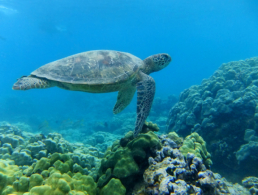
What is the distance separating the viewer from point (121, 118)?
18.3 meters

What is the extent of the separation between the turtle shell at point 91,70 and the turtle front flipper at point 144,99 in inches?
18.1

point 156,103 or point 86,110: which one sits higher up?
point 86,110

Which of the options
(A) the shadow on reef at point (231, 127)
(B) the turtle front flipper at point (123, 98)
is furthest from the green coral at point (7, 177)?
(A) the shadow on reef at point (231, 127)

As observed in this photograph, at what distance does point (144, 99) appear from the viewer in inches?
169

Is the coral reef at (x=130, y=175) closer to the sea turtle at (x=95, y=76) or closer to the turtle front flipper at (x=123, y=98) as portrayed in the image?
the sea turtle at (x=95, y=76)

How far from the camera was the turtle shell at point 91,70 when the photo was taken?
4.28 metres

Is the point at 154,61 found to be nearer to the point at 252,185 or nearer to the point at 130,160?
the point at 130,160

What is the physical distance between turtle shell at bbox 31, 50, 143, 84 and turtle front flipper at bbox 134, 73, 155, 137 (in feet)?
1.51

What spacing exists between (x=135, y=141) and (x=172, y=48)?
158843 millimetres

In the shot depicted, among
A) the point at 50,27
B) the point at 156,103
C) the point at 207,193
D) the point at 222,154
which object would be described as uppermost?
the point at 50,27

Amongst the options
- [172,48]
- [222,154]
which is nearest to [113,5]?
[222,154]

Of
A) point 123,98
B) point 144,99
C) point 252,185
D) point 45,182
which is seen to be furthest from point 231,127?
point 45,182

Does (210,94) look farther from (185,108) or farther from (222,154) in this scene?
→ (222,154)

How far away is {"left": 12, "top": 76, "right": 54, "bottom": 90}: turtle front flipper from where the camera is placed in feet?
13.1
